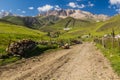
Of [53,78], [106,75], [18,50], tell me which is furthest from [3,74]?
[18,50]

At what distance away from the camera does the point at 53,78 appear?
71.5 feet

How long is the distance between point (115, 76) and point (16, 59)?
689 inches

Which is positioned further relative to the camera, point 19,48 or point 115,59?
point 19,48

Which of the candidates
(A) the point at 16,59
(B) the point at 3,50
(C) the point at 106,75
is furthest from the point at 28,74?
(B) the point at 3,50

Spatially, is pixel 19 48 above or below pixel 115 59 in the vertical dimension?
above

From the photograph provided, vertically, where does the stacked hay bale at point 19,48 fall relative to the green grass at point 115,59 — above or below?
above

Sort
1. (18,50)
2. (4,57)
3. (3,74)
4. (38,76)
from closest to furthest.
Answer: (38,76) < (3,74) < (4,57) < (18,50)

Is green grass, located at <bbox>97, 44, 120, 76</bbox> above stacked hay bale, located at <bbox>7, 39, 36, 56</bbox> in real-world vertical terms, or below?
below

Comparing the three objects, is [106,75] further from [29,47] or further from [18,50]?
[29,47]

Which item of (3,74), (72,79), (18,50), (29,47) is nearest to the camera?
(72,79)

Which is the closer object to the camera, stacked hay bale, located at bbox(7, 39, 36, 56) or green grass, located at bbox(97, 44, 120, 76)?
green grass, located at bbox(97, 44, 120, 76)

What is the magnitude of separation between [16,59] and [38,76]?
13.9m

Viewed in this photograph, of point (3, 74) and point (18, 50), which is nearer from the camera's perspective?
point (3, 74)

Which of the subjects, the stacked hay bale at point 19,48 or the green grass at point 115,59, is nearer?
the green grass at point 115,59
